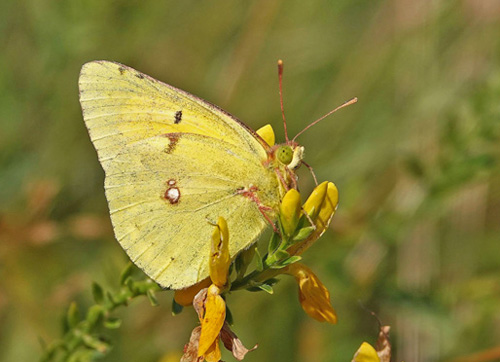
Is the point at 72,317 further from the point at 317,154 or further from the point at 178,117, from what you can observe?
the point at 317,154

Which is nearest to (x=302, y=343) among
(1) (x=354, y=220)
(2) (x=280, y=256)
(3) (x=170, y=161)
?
(1) (x=354, y=220)

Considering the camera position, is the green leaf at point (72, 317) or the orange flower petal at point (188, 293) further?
the green leaf at point (72, 317)

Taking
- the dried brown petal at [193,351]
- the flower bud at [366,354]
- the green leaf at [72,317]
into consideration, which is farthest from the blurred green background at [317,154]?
the flower bud at [366,354]

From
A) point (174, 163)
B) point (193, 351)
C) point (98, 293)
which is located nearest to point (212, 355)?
point (193, 351)

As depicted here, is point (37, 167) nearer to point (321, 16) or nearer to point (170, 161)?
point (170, 161)

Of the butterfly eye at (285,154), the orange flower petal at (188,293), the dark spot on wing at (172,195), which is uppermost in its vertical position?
the butterfly eye at (285,154)

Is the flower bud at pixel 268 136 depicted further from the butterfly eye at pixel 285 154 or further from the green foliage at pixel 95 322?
the green foliage at pixel 95 322

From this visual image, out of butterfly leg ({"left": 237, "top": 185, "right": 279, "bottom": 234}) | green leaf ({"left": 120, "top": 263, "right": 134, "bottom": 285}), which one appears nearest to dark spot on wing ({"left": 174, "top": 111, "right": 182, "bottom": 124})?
butterfly leg ({"left": 237, "top": 185, "right": 279, "bottom": 234})
